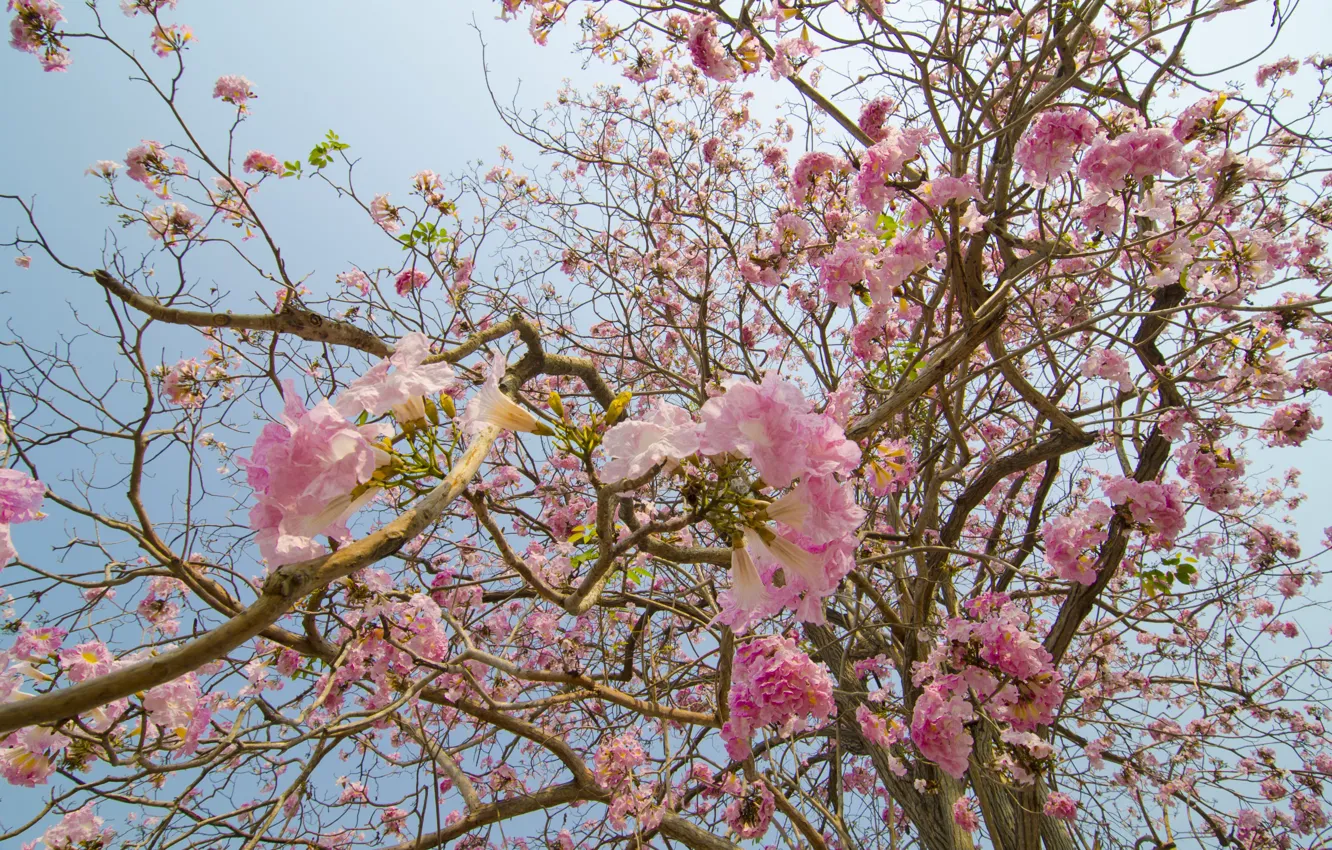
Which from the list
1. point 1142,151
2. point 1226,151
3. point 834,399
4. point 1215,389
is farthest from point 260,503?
point 1215,389

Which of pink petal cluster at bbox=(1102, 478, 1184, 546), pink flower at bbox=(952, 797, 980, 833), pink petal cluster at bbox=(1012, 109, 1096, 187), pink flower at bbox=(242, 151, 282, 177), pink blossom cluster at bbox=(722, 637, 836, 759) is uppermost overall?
pink flower at bbox=(242, 151, 282, 177)

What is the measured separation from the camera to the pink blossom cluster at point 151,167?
125 inches

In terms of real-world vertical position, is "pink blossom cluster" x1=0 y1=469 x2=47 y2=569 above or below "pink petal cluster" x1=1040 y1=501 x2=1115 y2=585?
above

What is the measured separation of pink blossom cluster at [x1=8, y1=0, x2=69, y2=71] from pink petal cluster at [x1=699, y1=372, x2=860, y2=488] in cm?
373

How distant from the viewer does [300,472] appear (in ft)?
3.13

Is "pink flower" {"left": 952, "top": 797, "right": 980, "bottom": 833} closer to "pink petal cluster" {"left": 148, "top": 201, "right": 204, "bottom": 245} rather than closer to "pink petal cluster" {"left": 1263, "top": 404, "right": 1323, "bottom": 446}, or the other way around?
"pink petal cluster" {"left": 1263, "top": 404, "right": 1323, "bottom": 446}

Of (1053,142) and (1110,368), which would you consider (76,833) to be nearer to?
(1053,142)

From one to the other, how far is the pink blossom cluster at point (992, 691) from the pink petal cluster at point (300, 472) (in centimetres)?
200

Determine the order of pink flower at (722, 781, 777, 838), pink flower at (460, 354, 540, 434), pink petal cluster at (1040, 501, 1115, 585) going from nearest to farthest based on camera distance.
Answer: pink flower at (460, 354, 540, 434) < pink flower at (722, 781, 777, 838) < pink petal cluster at (1040, 501, 1115, 585)

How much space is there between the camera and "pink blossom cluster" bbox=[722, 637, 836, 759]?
5.86 feet

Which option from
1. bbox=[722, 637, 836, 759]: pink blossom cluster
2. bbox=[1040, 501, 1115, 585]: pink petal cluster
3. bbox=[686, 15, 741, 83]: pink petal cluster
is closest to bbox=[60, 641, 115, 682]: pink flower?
bbox=[722, 637, 836, 759]: pink blossom cluster

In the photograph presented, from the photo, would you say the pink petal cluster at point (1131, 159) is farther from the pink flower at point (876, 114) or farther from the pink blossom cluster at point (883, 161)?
the pink flower at point (876, 114)

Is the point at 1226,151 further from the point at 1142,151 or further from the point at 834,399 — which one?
the point at 834,399

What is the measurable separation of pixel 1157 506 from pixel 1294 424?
94 cm
